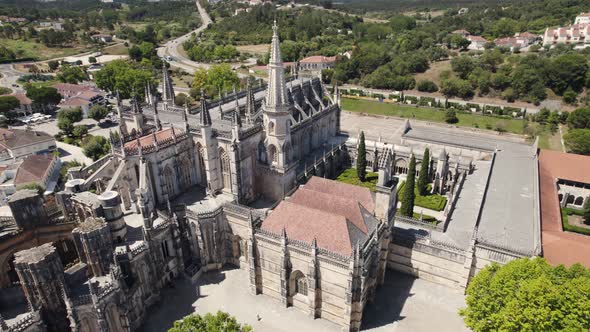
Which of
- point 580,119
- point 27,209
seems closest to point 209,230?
point 27,209

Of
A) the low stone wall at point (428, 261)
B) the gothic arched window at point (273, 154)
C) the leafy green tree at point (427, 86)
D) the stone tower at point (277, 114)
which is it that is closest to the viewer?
the low stone wall at point (428, 261)

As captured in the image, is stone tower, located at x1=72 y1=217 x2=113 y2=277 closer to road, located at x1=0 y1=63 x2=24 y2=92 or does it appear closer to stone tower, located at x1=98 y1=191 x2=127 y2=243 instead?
stone tower, located at x1=98 y1=191 x2=127 y2=243

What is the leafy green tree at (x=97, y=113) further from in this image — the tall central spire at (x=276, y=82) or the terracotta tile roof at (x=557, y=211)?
the terracotta tile roof at (x=557, y=211)

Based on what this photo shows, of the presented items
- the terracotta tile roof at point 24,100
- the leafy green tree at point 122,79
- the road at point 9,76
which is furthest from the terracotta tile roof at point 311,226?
the road at point 9,76

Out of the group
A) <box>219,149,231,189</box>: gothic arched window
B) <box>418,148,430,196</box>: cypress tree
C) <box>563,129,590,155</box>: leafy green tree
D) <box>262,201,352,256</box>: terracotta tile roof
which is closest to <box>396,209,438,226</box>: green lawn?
<box>418,148,430,196</box>: cypress tree

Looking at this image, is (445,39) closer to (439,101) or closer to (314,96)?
(439,101)

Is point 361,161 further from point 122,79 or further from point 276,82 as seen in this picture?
point 122,79
